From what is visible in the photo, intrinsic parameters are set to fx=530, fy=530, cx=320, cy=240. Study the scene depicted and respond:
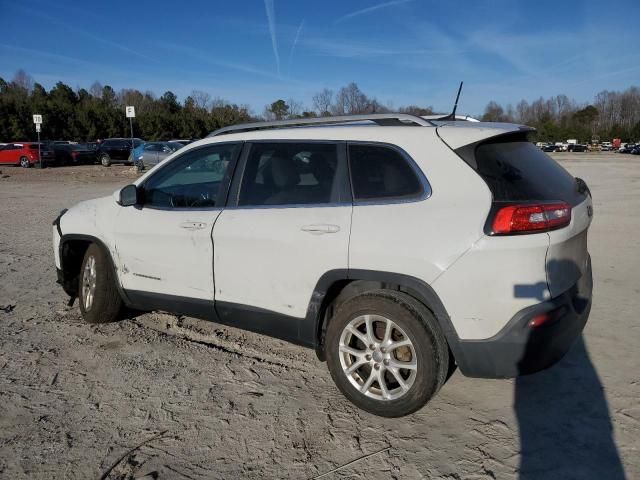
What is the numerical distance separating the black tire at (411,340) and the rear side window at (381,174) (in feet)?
1.93

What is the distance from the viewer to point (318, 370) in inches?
153

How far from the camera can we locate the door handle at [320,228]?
323cm

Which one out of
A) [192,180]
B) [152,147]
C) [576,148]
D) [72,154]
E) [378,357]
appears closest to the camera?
[378,357]

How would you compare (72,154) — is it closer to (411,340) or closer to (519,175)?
(411,340)

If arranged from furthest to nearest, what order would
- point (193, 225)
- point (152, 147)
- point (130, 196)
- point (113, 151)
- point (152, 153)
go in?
point (113, 151) → point (152, 147) → point (152, 153) → point (130, 196) → point (193, 225)

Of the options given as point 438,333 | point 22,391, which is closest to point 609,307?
point 438,333

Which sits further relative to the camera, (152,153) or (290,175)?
(152,153)

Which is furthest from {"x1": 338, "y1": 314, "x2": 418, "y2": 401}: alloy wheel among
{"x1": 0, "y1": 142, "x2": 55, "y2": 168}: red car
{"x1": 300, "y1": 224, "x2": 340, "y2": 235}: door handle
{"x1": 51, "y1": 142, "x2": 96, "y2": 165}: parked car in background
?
{"x1": 51, "y1": 142, "x2": 96, "y2": 165}: parked car in background

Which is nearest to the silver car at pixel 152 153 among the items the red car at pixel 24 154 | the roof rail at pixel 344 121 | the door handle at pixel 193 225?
the red car at pixel 24 154

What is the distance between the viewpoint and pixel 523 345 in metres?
2.80

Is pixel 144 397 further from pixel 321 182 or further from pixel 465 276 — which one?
pixel 465 276

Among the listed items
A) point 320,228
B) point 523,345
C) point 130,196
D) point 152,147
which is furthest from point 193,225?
point 152,147

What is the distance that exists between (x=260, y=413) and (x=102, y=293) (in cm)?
206

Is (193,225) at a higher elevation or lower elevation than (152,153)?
lower
